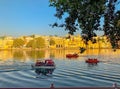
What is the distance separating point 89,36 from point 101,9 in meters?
1.33

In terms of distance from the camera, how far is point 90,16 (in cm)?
1051

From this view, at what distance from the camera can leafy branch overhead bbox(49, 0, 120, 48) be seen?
1039 centimetres

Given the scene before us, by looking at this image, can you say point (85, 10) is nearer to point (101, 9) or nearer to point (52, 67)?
point (101, 9)

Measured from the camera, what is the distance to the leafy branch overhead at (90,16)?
10.4m

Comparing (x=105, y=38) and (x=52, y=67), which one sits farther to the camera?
(x=52, y=67)

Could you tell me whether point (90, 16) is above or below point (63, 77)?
above

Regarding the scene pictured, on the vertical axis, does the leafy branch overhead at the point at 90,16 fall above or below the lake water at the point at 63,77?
above

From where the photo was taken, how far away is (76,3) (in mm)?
10445

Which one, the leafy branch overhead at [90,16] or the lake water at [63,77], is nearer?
the leafy branch overhead at [90,16]

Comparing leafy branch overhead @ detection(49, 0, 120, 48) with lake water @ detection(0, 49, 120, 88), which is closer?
leafy branch overhead @ detection(49, 0, 120, 48)

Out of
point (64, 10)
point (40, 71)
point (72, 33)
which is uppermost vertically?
point (64, 10)

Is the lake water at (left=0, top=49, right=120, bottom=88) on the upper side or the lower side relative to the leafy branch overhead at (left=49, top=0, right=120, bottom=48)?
lower

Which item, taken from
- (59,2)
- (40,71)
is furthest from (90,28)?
(40,71)

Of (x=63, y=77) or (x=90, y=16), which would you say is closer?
(x=90, y=16)
